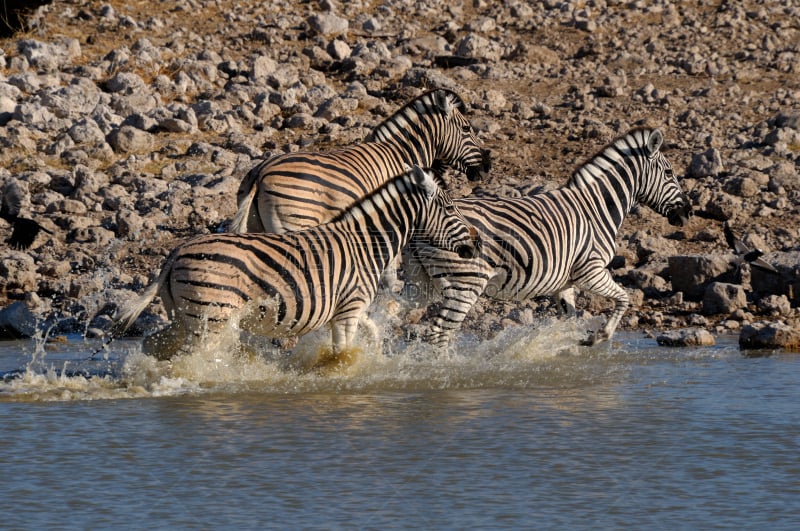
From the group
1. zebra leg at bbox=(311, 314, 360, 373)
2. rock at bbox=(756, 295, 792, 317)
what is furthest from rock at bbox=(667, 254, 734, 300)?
zebra leg at bbox=(311, 314, 360, 373)

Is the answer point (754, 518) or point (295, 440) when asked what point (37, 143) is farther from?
point (754, 518)

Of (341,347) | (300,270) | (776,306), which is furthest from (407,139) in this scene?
(776,306)

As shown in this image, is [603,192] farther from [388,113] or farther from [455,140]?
[388,113]

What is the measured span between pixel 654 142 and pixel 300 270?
374cm

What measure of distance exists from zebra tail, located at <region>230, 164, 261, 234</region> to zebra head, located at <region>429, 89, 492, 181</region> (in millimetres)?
1989

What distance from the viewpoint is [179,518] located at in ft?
19.0

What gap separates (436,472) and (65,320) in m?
5.80

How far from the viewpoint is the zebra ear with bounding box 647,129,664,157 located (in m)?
10.9

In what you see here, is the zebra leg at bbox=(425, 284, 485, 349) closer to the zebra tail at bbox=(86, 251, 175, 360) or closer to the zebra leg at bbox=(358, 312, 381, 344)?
the zebra leg at bbox=(358, 312, 381, 344)

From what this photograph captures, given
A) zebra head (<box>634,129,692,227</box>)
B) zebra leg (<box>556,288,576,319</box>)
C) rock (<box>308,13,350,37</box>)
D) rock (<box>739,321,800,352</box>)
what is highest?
rock (<box>308,13,350,37</box>)

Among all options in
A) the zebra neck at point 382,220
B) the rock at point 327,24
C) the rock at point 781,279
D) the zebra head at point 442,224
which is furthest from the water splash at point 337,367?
the rock at point 327,24

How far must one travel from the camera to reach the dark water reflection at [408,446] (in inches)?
232

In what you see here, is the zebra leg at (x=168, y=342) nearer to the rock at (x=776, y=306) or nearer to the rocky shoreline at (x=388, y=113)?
the rocky shoreline at (x=388, y=113)

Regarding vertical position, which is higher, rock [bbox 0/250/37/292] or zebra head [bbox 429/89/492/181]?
zebra head [bbox 429/89/492/181]
